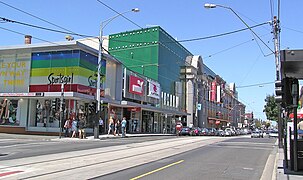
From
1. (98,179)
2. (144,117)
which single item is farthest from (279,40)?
(144,117)

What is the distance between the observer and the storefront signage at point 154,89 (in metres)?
51.3

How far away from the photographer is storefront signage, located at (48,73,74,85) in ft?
112

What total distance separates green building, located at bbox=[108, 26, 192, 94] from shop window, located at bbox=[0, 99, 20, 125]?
73.5ft

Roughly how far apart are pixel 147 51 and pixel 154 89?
20.2 ft

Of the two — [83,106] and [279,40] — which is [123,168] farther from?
[83,106]

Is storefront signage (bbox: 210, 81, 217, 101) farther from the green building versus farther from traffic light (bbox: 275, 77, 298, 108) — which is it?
traffic light (bbox: 275, 77, 298, 108)

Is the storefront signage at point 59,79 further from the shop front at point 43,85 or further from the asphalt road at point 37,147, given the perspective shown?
the asphalt road at point 37,147

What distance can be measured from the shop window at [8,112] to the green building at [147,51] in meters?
22.4

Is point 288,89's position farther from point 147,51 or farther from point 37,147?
point 147,51

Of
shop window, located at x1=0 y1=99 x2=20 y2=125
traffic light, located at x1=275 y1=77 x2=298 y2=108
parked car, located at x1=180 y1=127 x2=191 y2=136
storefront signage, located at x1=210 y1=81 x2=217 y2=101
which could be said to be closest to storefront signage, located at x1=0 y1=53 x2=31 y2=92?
shop window, located at x1=0 y1=99 x2=20 y2=125

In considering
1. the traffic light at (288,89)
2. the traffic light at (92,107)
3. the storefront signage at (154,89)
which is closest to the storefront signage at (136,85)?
the storefront signage at (154,89)

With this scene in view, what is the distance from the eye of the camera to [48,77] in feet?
116

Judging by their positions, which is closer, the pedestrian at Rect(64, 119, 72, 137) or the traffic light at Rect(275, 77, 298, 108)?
the traffic light at Rect(275, 77, 298, 108)

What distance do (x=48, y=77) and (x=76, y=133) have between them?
260 inches
